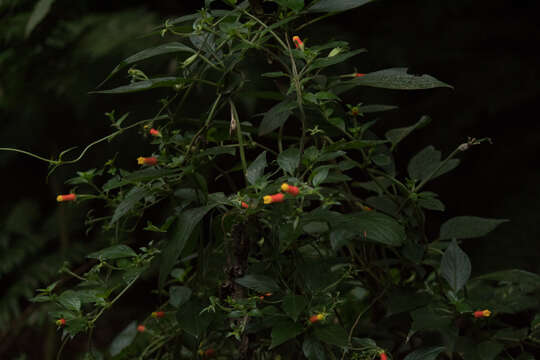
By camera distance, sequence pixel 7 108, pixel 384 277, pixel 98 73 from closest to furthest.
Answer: pixel 384 277 < pixel 7 108 < pixel 98 73

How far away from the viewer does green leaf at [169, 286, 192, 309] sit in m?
0.56

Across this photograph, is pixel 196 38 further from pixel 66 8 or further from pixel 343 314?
pixel 66 8

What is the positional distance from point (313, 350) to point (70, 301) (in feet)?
0.69

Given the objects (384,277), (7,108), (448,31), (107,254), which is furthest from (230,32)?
(448,31)

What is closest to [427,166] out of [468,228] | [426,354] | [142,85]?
[468,228]

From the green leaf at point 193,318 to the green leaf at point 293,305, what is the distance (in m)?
0.08

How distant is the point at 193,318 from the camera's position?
480mm

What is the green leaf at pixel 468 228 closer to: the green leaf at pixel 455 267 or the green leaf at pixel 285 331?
the green leaf at pixel 455 267

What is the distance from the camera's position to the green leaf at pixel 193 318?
465mm

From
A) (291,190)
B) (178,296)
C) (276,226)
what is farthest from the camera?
(178,296)

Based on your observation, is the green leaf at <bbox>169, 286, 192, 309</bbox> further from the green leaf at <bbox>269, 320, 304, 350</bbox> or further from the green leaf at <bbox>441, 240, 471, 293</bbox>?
the green leaf at <bbox>441, 240, 471, 293</bbox>

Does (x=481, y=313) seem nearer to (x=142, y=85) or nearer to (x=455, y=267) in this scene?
(x=455, y=267)

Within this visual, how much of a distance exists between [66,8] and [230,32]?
1163mm

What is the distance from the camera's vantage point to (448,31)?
173 cm
